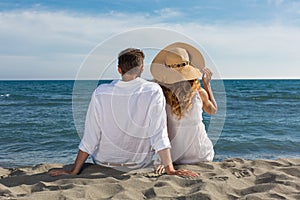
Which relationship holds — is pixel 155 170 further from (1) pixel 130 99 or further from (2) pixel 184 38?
(2) pixel 184 38

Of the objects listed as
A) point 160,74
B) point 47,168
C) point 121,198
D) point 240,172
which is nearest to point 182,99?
point 160,74

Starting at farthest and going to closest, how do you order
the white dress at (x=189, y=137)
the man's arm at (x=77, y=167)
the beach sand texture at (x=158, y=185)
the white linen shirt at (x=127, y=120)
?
the white dress at (x=189, y=137)
the man's arm at (x=77, y=167)
the white linen shirt at (x=127, y=120)
the beach sand texture at (x=158, y=185)

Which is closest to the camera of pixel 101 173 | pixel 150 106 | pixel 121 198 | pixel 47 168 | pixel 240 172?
pixel 121 198

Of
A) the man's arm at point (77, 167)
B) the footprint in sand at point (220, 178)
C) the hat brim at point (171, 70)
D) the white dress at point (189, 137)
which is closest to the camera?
the footprint in sand at point (220, 178)

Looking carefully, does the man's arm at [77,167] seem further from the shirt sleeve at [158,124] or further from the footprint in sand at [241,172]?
the footprint in sand at [241,172]

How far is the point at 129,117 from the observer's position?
3619 mm

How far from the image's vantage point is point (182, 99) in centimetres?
402

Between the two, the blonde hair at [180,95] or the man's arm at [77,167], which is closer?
the man's arm at [77,167]

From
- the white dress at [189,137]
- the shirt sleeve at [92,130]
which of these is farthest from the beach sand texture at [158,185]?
the shirt sleeve at [92,130]

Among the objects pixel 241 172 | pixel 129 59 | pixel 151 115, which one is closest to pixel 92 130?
pixel 151 115

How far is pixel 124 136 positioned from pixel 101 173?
47 centimetres

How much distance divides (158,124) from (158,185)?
1.84ft

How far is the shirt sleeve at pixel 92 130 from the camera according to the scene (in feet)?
12.2

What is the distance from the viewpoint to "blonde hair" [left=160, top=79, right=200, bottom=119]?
13.1 feet
